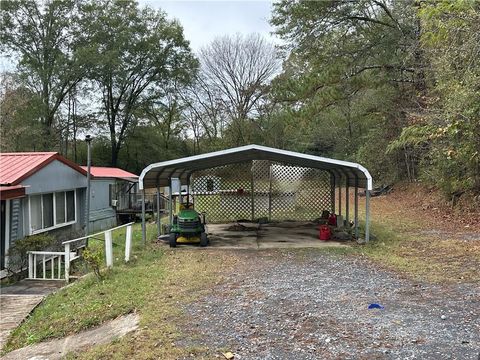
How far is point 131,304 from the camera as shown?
16.9 feet

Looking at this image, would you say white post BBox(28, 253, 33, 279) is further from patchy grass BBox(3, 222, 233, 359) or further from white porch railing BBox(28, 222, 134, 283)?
patchy grass BBox(3, 222, 233, 359)

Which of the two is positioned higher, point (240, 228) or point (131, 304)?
point (240, 228)

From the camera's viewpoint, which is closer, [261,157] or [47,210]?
[47,210]

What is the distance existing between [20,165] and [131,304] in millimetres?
6019

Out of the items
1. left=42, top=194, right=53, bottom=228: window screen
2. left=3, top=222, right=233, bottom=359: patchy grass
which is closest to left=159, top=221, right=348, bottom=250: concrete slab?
left=3, top=222, right=233, bottom=359: patchy grass

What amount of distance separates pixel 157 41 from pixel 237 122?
8558 mm

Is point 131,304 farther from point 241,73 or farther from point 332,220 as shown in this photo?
point 241,73

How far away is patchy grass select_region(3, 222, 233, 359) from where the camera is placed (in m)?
3.93

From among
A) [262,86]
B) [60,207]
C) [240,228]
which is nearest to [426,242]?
[240,228]

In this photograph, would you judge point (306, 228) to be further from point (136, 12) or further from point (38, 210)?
point (136, 12)

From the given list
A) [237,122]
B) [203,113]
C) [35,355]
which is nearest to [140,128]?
[203,113]

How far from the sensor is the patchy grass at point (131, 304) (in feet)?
12.9

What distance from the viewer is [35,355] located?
14.1 feet

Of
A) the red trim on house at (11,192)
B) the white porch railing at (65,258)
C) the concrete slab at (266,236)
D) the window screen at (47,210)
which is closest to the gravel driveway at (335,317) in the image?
the white porch railing at (65,258)
